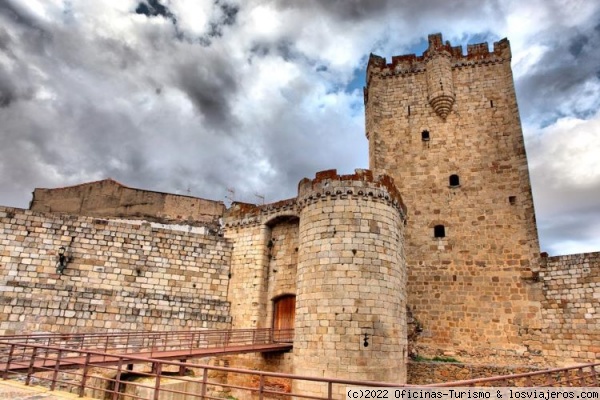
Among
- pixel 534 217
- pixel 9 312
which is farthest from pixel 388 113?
pixel 9 312

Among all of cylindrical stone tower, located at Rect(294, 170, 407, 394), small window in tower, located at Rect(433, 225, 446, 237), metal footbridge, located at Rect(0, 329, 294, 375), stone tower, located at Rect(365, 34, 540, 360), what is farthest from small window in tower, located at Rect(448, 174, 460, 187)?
metal footbridge, located at Rect(0, 329, 294, 375)

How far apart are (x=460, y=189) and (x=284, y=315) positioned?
9.01 metres

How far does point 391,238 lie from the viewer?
12352 millimetres

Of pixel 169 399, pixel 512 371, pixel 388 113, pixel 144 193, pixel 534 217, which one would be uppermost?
pixel 388 113

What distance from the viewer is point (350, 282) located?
11336 mm

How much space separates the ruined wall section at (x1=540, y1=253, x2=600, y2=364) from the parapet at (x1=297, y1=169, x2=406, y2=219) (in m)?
6.82

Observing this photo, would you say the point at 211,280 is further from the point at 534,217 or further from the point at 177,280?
the point at 534,217

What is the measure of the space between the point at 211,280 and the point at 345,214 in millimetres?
6827

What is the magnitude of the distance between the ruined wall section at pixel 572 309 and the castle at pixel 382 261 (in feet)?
0.12

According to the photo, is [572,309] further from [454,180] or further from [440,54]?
[440,54]

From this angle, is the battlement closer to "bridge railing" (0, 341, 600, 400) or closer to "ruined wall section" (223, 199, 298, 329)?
"ruined wall section" (223, 199, 298, 329)

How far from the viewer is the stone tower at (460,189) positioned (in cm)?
1499

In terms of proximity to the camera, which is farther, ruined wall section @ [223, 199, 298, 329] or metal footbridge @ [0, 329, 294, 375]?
ruined wall section @ [223, 199, 298, 329]

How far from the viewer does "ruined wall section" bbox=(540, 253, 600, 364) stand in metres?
13.4
